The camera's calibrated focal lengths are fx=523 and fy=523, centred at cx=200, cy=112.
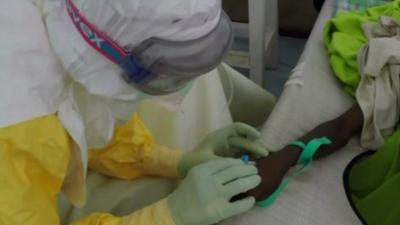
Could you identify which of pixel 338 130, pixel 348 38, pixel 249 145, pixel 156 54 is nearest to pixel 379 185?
pixel 338 130

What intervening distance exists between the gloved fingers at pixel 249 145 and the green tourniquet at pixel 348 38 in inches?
10.8

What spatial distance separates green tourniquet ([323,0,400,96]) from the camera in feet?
3.84

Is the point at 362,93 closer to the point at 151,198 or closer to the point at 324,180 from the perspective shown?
the point at 324,180

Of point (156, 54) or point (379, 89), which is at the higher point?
point (156, 54)

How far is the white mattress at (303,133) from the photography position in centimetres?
95

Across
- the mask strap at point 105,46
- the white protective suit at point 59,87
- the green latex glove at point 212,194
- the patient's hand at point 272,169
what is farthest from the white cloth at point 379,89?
the mask strap at point 105,46

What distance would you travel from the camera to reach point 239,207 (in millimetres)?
897

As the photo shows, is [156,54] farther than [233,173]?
No

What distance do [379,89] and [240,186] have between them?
391mm

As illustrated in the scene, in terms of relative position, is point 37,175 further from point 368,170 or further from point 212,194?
point 368,170

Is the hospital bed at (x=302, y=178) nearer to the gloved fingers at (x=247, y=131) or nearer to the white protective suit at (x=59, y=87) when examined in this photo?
the gloved fingers at (x=247, y=131)

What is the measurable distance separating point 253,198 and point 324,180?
0.17m

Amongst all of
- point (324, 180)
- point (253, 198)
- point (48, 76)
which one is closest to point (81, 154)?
point (48, 76)

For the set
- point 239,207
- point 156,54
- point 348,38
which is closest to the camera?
point 156,54
